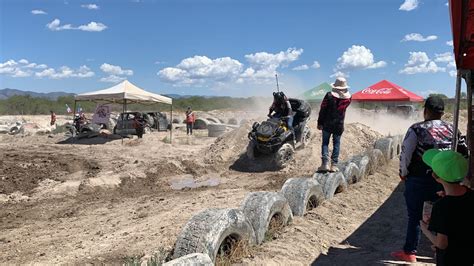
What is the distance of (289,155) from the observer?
12.1 metres

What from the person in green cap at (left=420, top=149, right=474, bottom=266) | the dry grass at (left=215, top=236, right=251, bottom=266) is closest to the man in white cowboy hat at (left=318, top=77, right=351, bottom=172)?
the dry grass at (left=215, top=236, right=251, bottom=266)

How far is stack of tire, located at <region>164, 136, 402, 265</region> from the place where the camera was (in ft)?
13.6

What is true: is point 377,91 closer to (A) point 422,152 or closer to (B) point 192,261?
(A) point 422,152

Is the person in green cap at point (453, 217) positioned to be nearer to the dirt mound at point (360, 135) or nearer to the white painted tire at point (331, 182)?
the white painted tire at point (331, 182)

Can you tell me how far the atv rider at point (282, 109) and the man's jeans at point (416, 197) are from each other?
757 cm

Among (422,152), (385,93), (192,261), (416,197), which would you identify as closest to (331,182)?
(416,197)

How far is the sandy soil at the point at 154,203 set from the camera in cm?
533

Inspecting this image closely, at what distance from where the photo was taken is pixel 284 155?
39.2 ft

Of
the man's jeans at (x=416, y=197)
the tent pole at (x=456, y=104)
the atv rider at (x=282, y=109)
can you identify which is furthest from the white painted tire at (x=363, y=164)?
the tent pole at (x=456, y=104)

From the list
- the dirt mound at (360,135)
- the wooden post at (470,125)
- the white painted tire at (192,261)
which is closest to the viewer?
the white painted tire at (192,261)

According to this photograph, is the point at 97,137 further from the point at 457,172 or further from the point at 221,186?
the point at 457,172

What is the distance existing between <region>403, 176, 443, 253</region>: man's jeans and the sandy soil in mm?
497

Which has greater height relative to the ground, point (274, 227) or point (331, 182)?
point (331, 182)

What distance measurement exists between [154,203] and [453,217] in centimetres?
608
